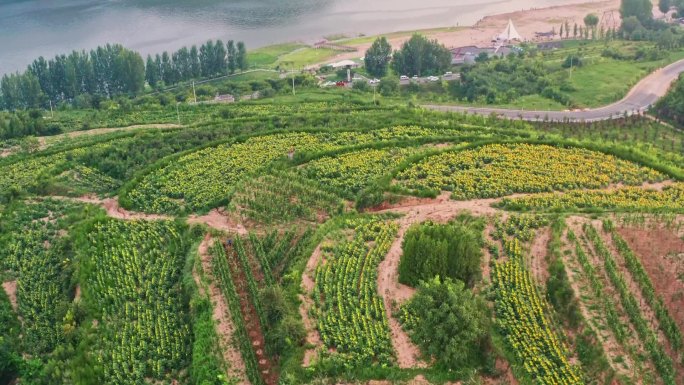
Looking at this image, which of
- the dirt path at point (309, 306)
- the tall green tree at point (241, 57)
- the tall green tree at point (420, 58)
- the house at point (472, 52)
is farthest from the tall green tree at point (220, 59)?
the dirt path at point (309, 306)

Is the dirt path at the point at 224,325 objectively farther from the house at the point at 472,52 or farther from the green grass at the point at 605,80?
the house at the point at 472,52

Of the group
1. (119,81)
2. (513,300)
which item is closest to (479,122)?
(513,300)

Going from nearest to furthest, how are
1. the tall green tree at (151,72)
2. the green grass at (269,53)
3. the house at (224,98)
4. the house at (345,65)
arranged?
the house at (224,98)
the tall green tree at (151,72)
the house at (345,65)
the green grass at (269,53)

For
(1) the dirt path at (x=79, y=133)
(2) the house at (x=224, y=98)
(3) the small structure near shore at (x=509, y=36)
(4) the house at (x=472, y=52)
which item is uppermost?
(3) the small structure near shore at (x=509, y=36)

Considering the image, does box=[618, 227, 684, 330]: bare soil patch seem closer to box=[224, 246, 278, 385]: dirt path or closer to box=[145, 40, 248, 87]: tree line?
box=[224, 246, 278, 385]: dirt path

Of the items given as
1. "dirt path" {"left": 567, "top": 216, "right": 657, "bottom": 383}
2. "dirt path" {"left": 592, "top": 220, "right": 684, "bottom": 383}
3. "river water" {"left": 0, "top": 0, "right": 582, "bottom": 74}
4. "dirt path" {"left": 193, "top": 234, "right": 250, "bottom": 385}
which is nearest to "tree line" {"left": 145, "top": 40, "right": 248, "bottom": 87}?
"river water" {"left": 0, "top": 0, "right": 582, "bottom": 74}

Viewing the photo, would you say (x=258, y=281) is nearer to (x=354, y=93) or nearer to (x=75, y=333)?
(x=75, y=333)
